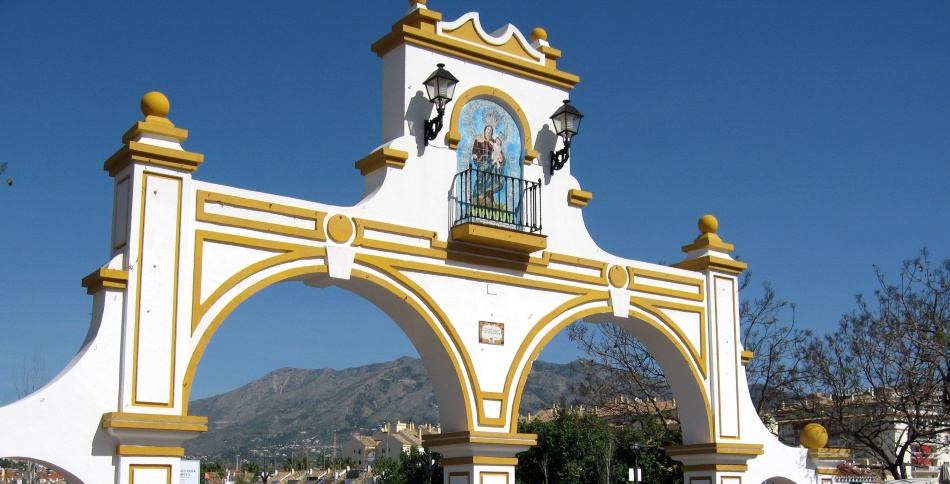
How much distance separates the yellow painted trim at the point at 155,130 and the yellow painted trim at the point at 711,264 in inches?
269

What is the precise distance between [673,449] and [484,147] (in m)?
4.54

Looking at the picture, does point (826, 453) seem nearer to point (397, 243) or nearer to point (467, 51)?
point (397, 243)

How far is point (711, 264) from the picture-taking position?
45.8 ft

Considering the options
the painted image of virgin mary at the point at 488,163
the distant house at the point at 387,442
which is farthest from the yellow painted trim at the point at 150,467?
the distant house at the point at 387,442

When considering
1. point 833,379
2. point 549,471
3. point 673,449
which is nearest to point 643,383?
point 833,379

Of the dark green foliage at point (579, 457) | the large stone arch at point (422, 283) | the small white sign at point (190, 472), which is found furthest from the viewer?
the dark green foliage at point (579, 457)

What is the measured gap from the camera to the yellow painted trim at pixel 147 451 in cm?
909

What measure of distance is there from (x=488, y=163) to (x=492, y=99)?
74 centimetres

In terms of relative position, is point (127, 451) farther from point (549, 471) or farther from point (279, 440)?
point (279, 440)

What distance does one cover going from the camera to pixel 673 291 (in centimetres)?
1350

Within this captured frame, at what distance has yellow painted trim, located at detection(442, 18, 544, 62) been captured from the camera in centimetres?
1228

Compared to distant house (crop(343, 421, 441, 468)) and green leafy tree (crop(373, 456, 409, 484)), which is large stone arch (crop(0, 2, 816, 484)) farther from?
distant house (crop(343, 421, 441, 468))

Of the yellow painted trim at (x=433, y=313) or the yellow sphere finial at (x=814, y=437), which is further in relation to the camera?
the yellow sphere finial at (x=814, y=437)

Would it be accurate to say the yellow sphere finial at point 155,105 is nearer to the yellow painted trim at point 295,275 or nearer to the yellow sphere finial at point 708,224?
the yellow painted trim at point 295,275
